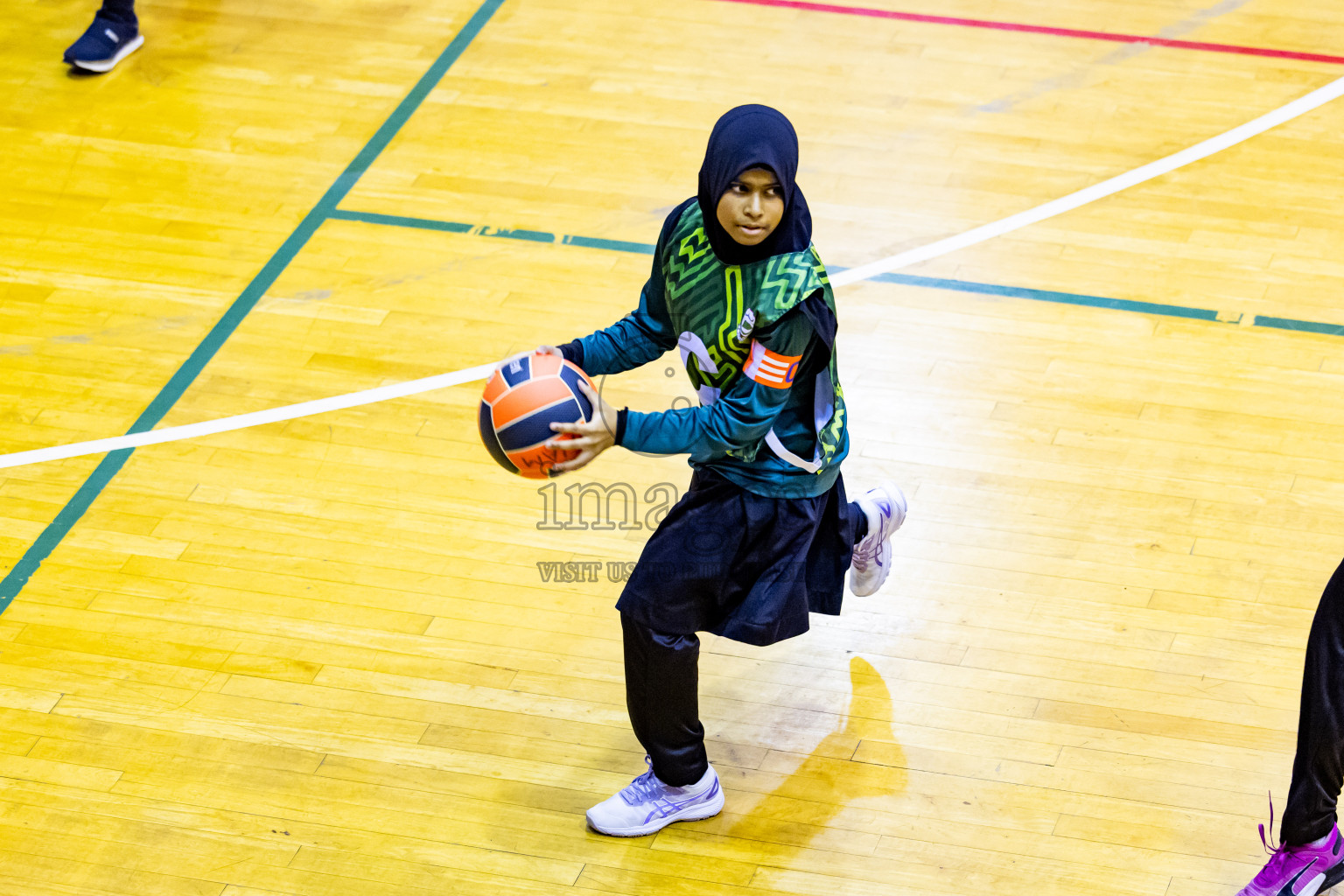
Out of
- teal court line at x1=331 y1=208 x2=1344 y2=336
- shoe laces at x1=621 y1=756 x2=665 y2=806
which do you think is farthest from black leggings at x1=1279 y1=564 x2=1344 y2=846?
teal court line at x1=331 y1=208 x2=1344 y2=336

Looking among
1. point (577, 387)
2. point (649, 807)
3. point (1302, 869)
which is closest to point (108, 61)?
point (577, 387)

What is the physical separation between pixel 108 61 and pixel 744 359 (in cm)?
461

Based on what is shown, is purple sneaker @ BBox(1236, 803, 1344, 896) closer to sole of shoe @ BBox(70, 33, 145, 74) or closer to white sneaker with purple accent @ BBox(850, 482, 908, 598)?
white sneaker with purple accent @ BBox(850, 482, 908, 598)

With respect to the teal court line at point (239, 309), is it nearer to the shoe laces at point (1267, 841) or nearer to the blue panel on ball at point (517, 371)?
the blue panel on ball at point (517, 371)

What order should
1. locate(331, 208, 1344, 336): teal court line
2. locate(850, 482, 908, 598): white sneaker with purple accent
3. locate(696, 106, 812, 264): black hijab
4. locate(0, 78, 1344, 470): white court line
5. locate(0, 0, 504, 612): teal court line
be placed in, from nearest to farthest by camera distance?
locate(696, 106, 812, 264): black hijab
locate(850, 482, 908, 598): white sneaker with purple accent
locate(0, 0, 504, 612): teal court line
locate(0, 78, 1344, 470): white court line
locate(331, 208, 1344, 336): teal court line

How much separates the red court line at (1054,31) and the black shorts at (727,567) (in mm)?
4110

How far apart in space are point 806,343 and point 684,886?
1293mm

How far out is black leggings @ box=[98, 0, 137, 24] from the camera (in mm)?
6266

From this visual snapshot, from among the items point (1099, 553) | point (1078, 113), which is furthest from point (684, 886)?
point (1078, 113)

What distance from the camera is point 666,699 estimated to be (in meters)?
3.07

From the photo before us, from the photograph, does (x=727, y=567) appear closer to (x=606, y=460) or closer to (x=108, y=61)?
(x=606, y=460)

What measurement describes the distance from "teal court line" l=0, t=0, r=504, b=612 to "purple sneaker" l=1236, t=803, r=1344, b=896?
3.31 m

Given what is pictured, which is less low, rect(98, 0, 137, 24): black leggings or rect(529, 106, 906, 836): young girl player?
rect(98, 0, 137, 24): black leggings

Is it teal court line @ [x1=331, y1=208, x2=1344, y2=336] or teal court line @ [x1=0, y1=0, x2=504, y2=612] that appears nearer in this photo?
teal court line @ [x1=0, y1=0, x2=504, y2=612]
